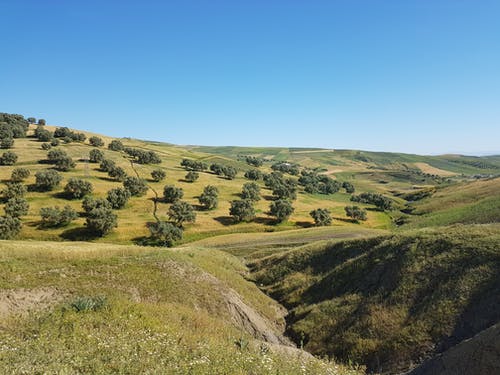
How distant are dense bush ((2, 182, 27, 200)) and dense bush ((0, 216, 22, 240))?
2068cm

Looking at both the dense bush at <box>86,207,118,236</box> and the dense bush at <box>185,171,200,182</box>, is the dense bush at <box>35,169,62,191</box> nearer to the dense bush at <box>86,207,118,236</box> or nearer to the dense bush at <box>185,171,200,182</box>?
the dense bush at <box>86,207,118,236</box>

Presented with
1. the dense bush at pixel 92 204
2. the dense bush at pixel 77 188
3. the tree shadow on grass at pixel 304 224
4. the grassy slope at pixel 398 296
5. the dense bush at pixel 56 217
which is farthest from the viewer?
the tree shadow on grass at pixel 304 224

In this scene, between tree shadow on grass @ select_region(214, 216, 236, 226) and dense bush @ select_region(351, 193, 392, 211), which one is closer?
tree shadow on grass @ select_region(214, 216, 236, 226)

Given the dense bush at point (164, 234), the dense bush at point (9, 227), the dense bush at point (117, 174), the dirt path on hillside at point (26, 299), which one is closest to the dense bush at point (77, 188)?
the dense bush at point (117, 174)

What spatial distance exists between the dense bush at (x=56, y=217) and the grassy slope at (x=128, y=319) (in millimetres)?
55613

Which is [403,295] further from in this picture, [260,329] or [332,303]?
[260,329]

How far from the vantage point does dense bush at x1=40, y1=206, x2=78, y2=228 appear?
8144cm

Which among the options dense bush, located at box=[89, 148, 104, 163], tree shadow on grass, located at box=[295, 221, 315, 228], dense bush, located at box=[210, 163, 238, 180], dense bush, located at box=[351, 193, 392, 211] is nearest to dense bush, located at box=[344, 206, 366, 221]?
tree shadow on grass, located at box=[295, 221, 315, 228]

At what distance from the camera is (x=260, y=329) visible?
84.7ft

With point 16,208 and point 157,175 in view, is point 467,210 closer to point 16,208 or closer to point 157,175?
point 157,175

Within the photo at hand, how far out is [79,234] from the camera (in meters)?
80.7

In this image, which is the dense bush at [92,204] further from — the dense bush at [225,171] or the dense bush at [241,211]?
the dense bush at [225,171]

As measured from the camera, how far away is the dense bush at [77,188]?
10044 centimetres

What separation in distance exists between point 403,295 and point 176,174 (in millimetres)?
132885
